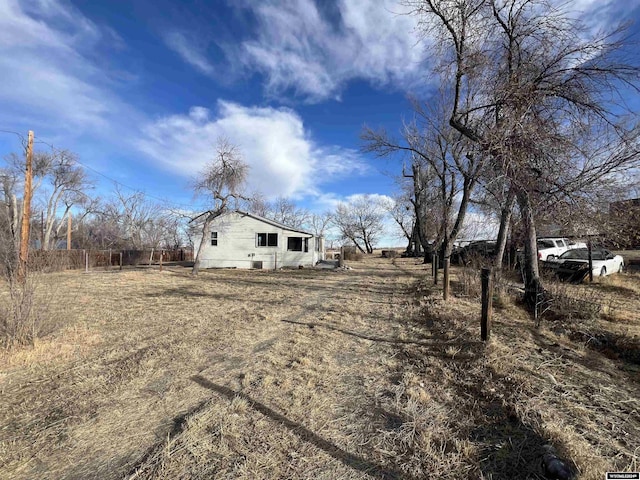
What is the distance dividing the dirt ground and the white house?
16.7m

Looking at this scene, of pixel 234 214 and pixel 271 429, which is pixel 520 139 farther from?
pixel 234 214

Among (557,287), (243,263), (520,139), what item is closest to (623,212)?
(557,287)

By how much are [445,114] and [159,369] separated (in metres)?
14.6

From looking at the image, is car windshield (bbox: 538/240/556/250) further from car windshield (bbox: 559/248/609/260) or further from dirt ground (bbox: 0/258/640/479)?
dirt ground (bbox: 0/258/640/479)

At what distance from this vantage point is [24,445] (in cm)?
255

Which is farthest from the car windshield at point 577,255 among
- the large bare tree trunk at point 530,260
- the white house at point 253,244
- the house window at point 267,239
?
the house window at point 267,239

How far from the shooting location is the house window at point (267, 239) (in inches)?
909

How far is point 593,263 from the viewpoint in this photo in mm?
11320

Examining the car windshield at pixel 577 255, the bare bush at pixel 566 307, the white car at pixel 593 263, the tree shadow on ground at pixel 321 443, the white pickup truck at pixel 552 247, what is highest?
the white pickup truck at pixel 552 247

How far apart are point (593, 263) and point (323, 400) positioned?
12546 mm

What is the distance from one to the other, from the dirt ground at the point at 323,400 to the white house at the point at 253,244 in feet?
54.8

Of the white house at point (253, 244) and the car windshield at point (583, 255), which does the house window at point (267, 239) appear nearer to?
the white house at point (253, 244)

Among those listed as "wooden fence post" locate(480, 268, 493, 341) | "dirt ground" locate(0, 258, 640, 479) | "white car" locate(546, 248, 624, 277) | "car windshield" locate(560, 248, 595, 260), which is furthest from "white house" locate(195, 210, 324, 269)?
"wooden fence post" locate(480, 268, 493, 341)

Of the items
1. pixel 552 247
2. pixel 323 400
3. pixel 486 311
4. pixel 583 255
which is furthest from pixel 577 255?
pixel 323 400
